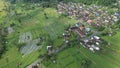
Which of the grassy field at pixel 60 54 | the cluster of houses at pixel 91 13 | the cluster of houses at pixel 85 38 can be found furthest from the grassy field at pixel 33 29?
the cluster of houses at pixel 91 13

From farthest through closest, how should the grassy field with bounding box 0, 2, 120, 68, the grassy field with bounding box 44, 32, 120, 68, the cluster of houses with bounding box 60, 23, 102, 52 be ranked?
the cluster of houses with bounding box 60, 23, 102, 52
the grassy field with bounding box 0, 2, 120, 68
the grassy field with bounding box 44, 32, 120, 68

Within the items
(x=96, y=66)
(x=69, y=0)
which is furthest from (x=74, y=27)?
(x=69, y=0)

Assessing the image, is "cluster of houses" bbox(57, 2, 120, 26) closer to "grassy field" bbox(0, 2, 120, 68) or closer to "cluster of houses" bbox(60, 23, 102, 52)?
"cluster of houses" bbox(60, 23, 102, 52)

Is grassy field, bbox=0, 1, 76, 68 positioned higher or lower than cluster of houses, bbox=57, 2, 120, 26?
lower

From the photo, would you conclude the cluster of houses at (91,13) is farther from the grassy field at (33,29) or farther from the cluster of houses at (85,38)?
the cluster of houses at (85,38)

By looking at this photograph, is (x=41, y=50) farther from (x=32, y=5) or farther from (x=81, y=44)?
(x=32, y=5)

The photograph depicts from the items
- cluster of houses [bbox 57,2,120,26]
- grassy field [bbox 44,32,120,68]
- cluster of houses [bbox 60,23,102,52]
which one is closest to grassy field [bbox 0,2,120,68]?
grassy field [bbox 44,32,120,68]

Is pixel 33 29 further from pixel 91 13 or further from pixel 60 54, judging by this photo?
pixel 91 13

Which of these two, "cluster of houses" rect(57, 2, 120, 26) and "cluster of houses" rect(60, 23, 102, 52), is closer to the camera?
"cluster of houses" rect(60, 23, 102, 52)
